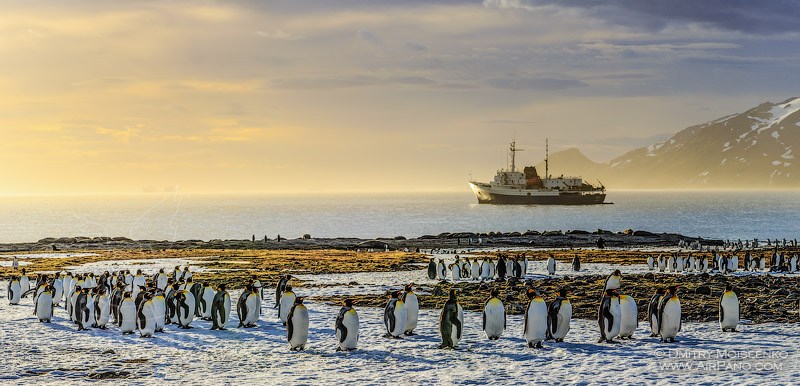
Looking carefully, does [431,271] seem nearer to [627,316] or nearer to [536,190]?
[627,316]

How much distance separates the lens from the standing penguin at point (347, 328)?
560 inches

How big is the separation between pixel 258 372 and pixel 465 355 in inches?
147

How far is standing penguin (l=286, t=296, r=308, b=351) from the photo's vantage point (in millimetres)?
14531

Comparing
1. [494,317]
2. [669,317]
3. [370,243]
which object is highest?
[370,243]

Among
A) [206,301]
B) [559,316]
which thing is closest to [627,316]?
[559,316]

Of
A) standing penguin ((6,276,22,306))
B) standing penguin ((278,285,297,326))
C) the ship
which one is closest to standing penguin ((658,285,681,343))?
standing penguin ((278,285,297,326))

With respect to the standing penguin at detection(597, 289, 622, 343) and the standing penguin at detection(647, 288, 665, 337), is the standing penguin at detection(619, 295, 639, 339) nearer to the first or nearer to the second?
the standing penguin at detection(597, 289, 622, 343)

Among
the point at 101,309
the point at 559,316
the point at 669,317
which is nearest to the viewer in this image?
the point at 669,317

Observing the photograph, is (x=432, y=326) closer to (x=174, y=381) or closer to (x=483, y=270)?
(x=174, y=381)

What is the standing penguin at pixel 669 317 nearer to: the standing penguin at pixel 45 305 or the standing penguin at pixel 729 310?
the standing penguin at pixel 729 310

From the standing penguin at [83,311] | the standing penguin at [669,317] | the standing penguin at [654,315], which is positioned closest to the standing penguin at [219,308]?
the standing penguin at [83,311]

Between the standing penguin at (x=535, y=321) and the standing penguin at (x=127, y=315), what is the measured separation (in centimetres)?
841

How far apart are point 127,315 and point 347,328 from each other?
→ 17.5ft

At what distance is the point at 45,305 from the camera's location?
734 inches
